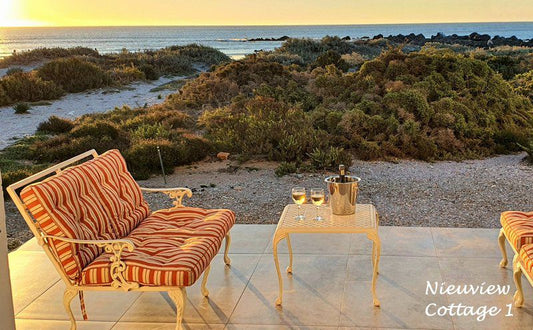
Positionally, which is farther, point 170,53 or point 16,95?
point 170,53

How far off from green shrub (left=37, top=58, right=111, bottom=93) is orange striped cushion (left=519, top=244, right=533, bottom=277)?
17.5m

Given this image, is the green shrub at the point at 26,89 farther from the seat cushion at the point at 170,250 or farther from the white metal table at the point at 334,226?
the white metal table at the point at 334,226

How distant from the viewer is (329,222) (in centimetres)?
365

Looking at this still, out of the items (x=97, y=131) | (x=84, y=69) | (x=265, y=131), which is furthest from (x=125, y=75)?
(x=265, y=131)

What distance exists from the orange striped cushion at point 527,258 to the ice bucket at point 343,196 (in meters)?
1.03

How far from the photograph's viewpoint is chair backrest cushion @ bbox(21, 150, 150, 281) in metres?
3.16

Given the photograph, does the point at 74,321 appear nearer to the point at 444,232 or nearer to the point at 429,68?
the point at 444,232

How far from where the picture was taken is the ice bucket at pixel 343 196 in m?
3.74

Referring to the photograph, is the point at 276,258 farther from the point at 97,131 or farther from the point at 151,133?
the point at 97,131

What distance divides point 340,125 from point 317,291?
5876 millimetres

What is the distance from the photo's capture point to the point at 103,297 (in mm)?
3850

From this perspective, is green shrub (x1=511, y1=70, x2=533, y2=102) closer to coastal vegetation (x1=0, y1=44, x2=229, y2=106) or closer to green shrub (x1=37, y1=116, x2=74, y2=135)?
green shrub (x1=37, y1=116, x2=74, y2=135)

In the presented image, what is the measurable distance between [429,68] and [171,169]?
5.69 m

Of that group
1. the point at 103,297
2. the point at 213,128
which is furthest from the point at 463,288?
the point at 213,128
